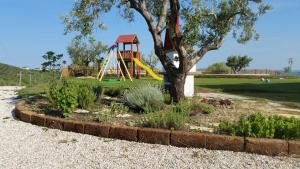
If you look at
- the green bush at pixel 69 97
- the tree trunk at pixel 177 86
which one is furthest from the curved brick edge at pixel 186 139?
the tree trunk at pixel 177 86

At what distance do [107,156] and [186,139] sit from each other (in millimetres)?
1226

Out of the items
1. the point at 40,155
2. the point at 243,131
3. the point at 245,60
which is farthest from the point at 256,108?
the point at 245,60

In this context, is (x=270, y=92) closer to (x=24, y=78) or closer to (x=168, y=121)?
(x=168, y=121)

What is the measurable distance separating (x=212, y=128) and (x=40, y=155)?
2906 mm

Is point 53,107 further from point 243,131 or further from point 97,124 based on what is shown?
point 243,131

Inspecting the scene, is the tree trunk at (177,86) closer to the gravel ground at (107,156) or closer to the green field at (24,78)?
the gravel ground at (107,156)

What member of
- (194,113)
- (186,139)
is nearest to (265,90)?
(194,113)

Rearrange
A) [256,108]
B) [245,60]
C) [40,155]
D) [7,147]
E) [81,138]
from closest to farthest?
1. [40,155]
2. [7,147]
3. [81,138]
4. [256,108]
5. [245,60]

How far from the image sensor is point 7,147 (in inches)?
229

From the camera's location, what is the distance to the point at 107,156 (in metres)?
5.14

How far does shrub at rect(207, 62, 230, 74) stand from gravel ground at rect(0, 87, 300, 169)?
163ft

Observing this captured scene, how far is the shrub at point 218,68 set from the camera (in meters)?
54.7

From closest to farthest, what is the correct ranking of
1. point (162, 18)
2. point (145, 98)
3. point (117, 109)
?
point (117, 109) < point (145, 98) < point (162, 18)

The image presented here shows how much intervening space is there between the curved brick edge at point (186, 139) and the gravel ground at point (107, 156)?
0.12 metres
